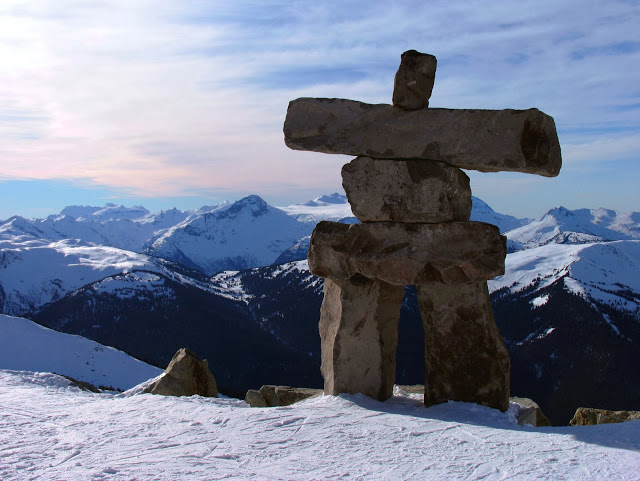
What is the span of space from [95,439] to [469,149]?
688 cm

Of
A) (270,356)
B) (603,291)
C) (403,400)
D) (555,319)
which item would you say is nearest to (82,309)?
(270,356)

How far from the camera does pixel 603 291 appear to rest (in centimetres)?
12388

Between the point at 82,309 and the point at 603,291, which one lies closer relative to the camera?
the point at 603,291

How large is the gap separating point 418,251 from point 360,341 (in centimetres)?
224

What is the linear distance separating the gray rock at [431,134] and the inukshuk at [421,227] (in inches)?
0.7

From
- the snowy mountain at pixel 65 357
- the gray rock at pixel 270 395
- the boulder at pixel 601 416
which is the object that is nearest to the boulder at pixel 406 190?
the gray rock at pixel 270 395

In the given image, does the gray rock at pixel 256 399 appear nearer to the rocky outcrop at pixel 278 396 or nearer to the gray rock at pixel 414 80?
the rocky outcrop at pixel 278 396

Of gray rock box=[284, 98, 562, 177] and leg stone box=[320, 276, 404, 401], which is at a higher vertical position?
gray rock box=[284, 98, 562, 177]

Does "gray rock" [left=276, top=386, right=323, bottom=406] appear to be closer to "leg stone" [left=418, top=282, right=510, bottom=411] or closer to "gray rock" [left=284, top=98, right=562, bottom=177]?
"leg stone" [left=418, top=282, right=510, bottom=411]

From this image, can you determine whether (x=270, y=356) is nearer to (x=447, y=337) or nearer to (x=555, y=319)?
(x=555, y=319)

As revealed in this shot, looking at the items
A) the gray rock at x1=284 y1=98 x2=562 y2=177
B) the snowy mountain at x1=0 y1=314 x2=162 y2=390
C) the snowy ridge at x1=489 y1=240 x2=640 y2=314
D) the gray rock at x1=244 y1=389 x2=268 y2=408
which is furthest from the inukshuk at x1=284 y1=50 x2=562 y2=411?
the snowy ridge at x1=489 y1=240 x2=640 y2=314

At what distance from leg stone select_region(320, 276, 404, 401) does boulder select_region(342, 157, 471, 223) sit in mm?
1496

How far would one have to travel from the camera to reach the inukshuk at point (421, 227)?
368 inches

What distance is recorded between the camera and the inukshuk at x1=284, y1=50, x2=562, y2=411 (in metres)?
9.35
